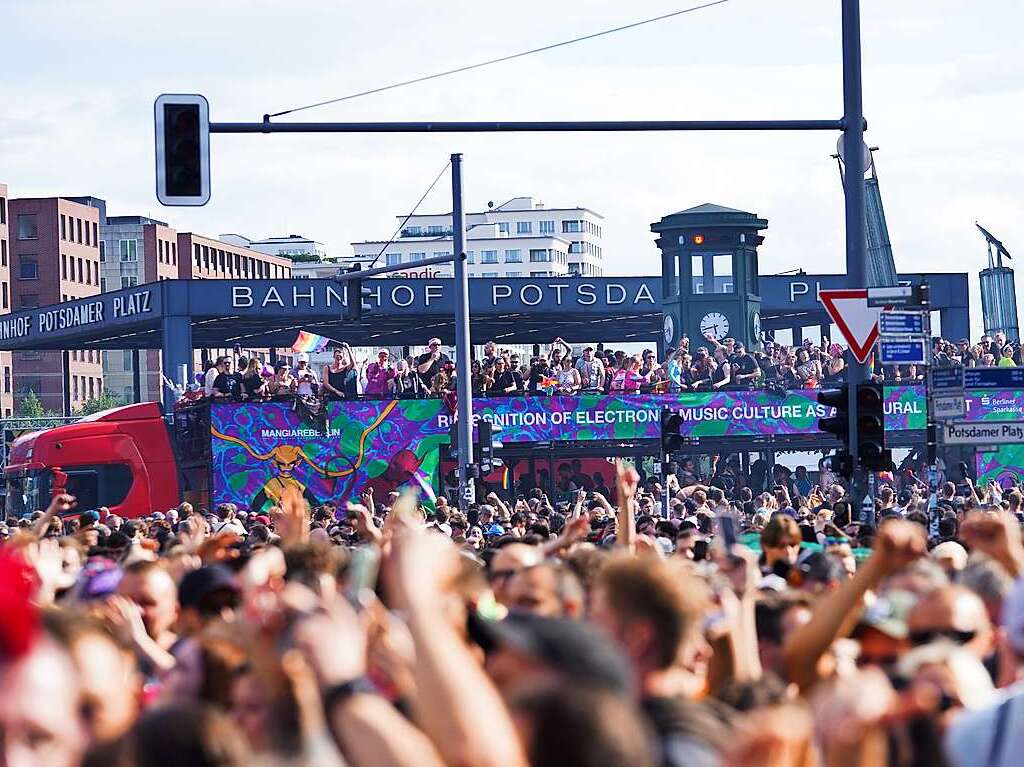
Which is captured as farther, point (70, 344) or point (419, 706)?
point (70, 344)

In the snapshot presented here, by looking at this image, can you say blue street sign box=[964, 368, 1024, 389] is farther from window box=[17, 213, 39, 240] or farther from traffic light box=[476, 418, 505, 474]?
window box=[17, 213, 39, 240]

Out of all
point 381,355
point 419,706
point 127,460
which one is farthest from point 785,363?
point 419,706

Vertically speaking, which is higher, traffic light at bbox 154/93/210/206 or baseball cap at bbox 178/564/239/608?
traffic light at bbox 154/93/210/206

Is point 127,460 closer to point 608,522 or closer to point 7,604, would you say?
point 608,522

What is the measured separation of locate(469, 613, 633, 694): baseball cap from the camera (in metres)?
4.02

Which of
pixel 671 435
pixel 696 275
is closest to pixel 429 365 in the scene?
pixel 671 435

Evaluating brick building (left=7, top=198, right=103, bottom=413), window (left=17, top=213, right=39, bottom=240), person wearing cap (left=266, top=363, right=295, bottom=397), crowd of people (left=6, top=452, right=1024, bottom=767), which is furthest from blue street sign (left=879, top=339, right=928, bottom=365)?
window (left=17, top=213, right=39, bottom=240)

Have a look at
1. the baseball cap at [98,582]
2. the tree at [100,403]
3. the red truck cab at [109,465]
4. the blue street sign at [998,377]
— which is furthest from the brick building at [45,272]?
the baseball cap at [98,582]

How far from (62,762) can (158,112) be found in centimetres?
1367

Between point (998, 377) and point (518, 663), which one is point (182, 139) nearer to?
point (998, 377)

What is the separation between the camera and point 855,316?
17141 millimetres

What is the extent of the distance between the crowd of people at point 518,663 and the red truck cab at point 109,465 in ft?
87.5

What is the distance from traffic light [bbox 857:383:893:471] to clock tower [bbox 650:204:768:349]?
27.8m

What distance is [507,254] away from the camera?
636ft
